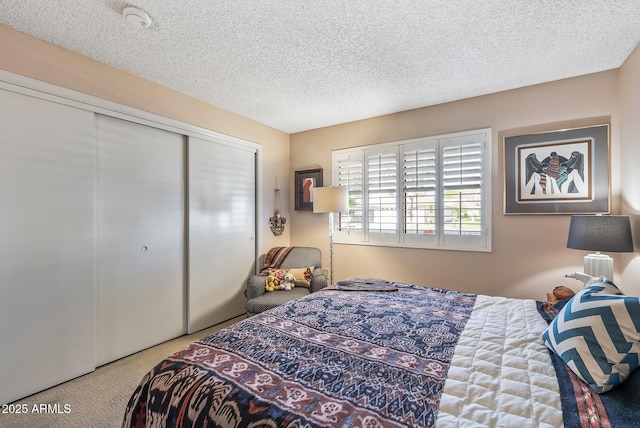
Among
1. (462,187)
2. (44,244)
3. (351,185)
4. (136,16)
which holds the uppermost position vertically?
(136,16)

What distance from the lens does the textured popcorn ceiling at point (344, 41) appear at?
174 cm

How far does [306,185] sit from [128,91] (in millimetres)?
2258

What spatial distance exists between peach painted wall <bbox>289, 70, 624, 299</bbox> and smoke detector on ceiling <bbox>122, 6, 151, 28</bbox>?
2479 millimetres

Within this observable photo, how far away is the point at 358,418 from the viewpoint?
34.5 inches

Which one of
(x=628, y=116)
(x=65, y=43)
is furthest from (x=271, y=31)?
(x=628, y=116)

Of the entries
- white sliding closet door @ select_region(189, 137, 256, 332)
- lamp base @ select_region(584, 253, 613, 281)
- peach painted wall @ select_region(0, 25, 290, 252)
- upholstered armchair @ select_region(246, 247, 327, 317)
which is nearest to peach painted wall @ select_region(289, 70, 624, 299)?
lamp base @ select_region(584, 253, 613, 281)

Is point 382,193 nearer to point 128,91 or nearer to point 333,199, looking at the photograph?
point 333,199

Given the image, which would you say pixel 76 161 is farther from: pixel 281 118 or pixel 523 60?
pixel 523 60

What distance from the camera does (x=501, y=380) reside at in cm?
105

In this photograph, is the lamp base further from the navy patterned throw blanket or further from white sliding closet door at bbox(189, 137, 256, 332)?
white sliding closet door at bbox(189, 137, 256, 332)

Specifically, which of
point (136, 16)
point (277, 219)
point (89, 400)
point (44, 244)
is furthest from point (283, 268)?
point (136, 16)

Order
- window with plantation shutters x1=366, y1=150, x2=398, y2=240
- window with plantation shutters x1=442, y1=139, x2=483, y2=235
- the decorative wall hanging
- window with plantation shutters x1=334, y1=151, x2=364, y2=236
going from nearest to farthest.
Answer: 1. window with plantation shutters x1=442, y1=139, x2=483, y2=235
2. window with plantation shutters x1=366, y1=150, x2=398, y2=240
3. window with plantation shutters x1=334, y1=151, x2=364, y2=236
4. the decorative wall hanging

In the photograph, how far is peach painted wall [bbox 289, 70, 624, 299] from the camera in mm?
2500

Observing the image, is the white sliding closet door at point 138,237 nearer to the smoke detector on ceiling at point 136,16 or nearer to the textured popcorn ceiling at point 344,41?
the textured popcorn ceiling at point 344,41
